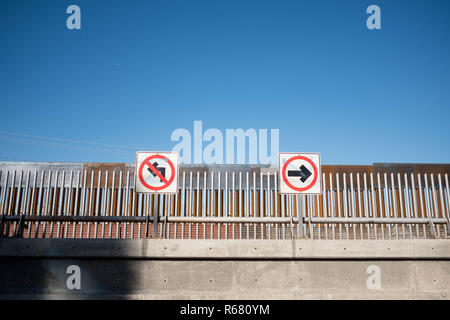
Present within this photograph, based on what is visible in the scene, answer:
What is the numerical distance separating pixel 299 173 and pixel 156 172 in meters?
2.59

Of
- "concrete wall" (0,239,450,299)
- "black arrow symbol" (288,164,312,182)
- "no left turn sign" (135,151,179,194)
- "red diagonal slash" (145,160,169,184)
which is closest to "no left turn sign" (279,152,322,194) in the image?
"black arrow symbol" (288,164,312,182)

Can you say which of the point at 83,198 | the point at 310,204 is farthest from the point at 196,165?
the point at 310,204

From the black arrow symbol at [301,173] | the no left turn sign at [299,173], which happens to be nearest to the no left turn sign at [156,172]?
the no left turn sign at [299,173]

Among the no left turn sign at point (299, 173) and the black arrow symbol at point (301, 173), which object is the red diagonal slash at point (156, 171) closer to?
the no left turn sign at point (299, 173)

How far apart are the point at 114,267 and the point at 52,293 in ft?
3.55

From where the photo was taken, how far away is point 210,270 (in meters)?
7.41

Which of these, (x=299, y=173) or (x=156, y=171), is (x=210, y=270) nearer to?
(x=156, y=171)

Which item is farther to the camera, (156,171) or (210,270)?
(156,171)

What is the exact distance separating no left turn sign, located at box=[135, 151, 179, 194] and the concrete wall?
0.95m

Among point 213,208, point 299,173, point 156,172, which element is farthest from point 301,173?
point 156,172

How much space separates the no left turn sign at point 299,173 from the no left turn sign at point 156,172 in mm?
1936

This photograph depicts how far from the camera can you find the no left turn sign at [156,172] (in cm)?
775

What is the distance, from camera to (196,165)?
1310cm

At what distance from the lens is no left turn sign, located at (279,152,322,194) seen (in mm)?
7797
